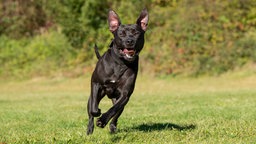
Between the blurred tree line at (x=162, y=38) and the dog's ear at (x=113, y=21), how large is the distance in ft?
63.6

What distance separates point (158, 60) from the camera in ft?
93.1

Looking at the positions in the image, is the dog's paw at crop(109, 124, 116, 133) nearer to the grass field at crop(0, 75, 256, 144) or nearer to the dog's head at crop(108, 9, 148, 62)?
the grass field at crop(0, 75, 256, 144)

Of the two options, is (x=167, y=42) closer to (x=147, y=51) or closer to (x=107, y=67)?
(x=147, y=51)

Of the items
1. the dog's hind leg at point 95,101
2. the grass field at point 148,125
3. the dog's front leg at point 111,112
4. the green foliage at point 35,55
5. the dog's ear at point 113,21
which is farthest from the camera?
the green foliage at point 35,55

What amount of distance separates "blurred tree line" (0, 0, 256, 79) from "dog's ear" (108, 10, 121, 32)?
19387mm

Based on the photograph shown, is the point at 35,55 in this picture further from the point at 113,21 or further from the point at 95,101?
the point at 95,101

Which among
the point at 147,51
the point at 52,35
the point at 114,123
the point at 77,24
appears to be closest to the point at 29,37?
the point at 52,35

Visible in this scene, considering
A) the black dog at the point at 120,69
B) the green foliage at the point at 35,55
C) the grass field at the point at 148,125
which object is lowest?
the green foliage at the point at 35,55

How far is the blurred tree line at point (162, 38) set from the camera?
2755cm

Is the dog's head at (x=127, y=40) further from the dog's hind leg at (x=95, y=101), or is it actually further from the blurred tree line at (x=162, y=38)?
the blurred tree line at (x=162, y=38)

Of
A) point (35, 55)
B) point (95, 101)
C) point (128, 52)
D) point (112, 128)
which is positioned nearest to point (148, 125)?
point (112, 128)

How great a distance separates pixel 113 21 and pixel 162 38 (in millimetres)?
20906

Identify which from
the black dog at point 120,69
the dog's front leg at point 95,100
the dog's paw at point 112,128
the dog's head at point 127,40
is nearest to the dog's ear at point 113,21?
the dog's head at point 127,40

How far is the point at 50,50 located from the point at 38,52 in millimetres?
966
